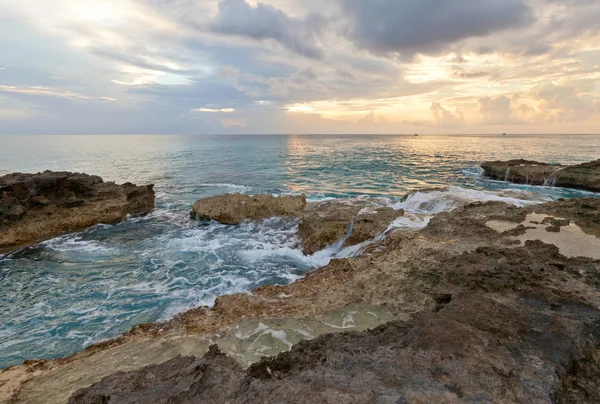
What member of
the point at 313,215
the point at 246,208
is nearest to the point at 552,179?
the point at 313,215

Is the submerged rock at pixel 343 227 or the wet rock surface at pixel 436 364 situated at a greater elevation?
the wet rock surface at pixel 436 364

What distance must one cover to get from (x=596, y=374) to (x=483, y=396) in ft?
5.24

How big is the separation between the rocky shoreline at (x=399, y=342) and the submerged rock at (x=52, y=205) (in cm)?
1090

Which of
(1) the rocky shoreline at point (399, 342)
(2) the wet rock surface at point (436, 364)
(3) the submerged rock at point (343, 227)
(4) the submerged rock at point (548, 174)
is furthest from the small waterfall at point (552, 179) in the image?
(2) the wet rock surface at point (436, 364)

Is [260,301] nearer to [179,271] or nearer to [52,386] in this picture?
[52,386]

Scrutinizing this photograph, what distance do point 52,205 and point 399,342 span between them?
16469 mm

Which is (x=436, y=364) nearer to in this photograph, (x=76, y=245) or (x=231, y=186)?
(x=76, y=245)

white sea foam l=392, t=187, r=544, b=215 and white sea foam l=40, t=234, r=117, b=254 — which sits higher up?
white sea foam l=392, t=187, r=544, b=215

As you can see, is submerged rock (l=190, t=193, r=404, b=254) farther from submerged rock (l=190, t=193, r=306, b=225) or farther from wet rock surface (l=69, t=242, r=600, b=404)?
wet rock surface (l=69, t=242, r=600, b=404)

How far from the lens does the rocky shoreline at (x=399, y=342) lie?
351 centimetres

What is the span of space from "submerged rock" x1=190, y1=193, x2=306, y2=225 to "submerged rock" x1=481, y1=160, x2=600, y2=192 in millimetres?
23311

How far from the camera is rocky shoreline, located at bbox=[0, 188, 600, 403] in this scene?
3510mm

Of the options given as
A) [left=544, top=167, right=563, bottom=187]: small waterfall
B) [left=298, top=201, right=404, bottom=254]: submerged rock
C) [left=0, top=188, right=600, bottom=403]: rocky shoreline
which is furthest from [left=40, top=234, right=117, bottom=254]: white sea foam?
[left=544, top=167, right=563, bottom=187]: small waterfall

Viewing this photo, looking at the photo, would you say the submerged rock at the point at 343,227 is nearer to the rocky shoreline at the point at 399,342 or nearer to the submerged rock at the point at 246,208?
the submerged rock at the point at 246,208
